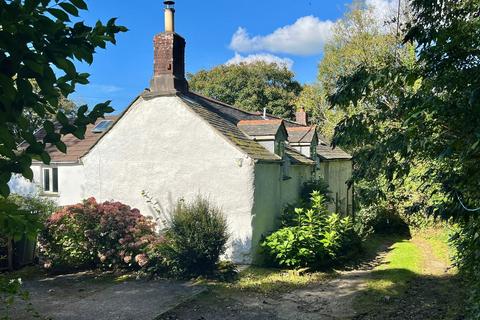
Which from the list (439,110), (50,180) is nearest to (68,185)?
(50,180)

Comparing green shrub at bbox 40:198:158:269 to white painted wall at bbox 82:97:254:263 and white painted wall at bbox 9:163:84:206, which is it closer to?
white painted wall at bbox 82:97:254:263

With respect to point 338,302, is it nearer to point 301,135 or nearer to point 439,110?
point 439,110

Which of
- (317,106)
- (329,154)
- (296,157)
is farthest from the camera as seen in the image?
(317,106)

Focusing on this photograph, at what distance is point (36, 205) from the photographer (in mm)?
13984

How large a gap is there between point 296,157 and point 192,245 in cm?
680

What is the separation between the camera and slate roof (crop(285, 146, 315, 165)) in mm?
15996

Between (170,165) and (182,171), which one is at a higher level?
(170,165)

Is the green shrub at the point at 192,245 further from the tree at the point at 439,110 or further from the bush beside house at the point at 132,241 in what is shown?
the tree at the point at 439,110

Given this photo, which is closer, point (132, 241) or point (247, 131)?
point (132, 241)

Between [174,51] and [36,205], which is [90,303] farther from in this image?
[174,51]

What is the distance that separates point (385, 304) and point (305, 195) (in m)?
7.25

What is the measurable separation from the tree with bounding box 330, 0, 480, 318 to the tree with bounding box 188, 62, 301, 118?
36040 mm

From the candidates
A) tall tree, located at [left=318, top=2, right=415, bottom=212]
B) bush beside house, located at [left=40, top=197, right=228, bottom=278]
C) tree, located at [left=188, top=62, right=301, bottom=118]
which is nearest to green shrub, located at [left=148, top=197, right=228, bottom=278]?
bush beside house, located at [left=40, top=197, right=228, bottom=278]

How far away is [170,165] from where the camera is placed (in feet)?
45.4
